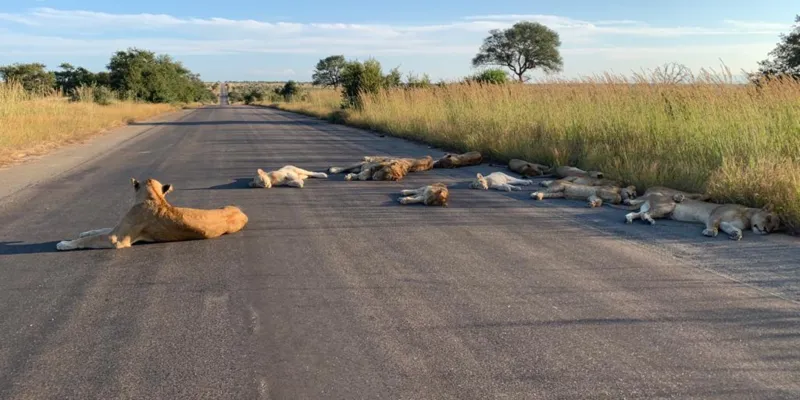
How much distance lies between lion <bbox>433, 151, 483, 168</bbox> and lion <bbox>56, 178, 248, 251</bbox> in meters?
6.25

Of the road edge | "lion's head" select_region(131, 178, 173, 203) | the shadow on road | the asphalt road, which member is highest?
"lion's head" select_region(131, 178, 173, 203)

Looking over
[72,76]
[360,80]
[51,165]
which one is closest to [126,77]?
[72,76]

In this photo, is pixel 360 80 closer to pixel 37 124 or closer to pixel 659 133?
pixel 37 124

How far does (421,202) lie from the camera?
8188 millimetres

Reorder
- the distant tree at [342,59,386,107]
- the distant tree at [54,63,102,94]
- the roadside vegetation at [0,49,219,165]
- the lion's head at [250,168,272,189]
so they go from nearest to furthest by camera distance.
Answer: the lion's head at [250,168,272,189], the roadside vegetation at [0,49,219,165], the distant tree at [342,59,386,107], the distant tree at [54,63,102,94]

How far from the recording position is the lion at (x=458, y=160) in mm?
11812

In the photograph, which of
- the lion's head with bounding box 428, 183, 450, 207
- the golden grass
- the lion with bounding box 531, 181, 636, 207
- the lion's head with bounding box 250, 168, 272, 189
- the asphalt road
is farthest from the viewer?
the golden grass

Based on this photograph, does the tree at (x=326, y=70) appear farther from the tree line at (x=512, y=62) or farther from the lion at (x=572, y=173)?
the lion at (x=572, y=173)

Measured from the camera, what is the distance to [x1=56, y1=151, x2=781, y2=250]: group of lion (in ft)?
19.7

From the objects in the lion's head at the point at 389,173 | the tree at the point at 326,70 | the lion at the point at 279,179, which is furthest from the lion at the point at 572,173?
the tree at the point at 326,70

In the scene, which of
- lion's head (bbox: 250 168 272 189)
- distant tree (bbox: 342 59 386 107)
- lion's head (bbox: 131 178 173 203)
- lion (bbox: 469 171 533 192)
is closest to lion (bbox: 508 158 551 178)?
lion (bbox: 469 171 533 192)

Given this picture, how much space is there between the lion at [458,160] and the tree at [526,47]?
3806 cm

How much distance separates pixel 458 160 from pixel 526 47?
3976 centimetres

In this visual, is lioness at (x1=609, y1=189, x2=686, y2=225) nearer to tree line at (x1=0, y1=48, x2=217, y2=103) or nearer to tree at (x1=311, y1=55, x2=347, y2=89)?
tree line at (x1=0, y1=48, x2=217, y2=103)
